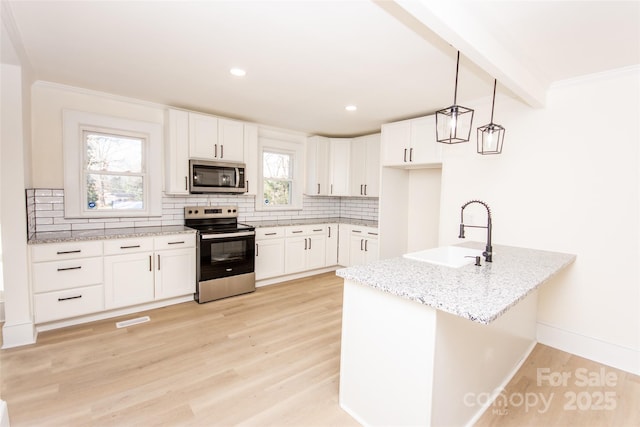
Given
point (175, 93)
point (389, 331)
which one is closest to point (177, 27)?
point (175, 93)

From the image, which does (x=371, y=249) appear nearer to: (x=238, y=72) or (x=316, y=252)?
(x=316, y=252)

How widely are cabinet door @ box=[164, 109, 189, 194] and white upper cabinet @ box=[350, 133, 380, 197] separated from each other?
257 cm

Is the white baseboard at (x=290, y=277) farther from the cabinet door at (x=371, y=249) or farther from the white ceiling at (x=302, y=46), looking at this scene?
the white ceiling at (x=302, y=46)

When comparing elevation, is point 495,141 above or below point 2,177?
above

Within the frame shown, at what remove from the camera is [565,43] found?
2.01 metres

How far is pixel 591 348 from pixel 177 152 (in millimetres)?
4536

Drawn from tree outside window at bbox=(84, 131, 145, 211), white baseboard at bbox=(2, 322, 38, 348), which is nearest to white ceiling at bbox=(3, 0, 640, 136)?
tree outside window at bbox=(84, 131, 145, 211)

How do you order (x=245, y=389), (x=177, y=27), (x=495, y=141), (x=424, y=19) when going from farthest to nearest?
(x=495, y=141) < (x=245, y=389) < (x=177, y=27) < (x=424, y=19)

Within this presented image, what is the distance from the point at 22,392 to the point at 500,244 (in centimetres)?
397

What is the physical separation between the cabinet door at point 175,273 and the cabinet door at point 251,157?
3.93 feet

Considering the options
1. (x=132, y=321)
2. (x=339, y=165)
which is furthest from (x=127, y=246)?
(x=339, y=165)

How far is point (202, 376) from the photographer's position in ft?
7.23

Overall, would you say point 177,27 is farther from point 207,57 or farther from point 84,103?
point 84,103

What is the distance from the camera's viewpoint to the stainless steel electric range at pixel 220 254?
357 cm
